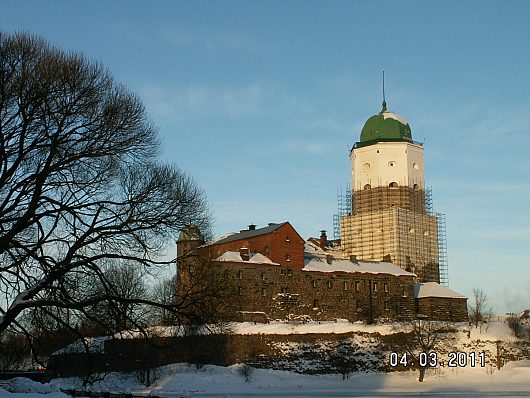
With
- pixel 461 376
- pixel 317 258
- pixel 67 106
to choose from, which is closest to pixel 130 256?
pixel 67 106

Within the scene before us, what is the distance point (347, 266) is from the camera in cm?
7956

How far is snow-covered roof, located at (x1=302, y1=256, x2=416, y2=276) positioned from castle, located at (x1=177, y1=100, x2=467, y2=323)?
0.13 meters

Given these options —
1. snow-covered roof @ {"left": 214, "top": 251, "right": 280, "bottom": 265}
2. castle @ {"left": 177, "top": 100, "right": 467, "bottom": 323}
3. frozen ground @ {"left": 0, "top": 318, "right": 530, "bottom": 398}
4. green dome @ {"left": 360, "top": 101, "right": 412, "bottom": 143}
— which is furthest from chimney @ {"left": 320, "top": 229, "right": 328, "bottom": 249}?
frozen ground @ {"left": 0, "top": 318, "right": 530, "bottom": 398}

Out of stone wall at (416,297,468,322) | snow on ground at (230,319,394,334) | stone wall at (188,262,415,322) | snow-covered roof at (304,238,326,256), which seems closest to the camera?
snow on ground at (230,319,394,334)

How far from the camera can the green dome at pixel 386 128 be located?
345 feet

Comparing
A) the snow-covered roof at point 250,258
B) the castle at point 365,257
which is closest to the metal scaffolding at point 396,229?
the castle at point 365,257

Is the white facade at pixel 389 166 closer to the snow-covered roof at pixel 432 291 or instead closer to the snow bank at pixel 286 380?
the snow-covered roof at pixel 432 291

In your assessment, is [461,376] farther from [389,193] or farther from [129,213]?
[389,193]

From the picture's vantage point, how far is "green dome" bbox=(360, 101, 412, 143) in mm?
105125

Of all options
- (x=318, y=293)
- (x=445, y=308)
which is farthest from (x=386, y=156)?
(x=318, y=293)
